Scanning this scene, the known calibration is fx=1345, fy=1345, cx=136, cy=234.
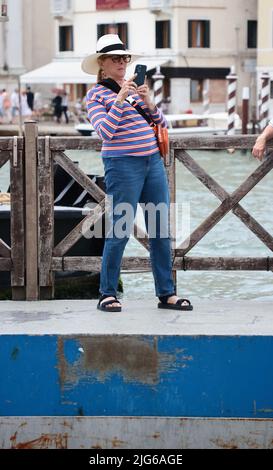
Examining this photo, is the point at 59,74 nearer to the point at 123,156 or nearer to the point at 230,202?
the point at 230,202

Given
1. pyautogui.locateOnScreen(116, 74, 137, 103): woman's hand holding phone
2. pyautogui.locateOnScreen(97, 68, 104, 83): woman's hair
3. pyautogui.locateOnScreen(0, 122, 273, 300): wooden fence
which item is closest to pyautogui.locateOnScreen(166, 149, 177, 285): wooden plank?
pyautogui.locateOnScreen(0, 122, 273, 300): wooden fence

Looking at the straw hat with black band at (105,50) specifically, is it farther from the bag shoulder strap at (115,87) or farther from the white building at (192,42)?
the white building at (192,42)

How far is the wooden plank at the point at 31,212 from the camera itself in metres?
6.61

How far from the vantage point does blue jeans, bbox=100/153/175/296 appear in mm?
6031

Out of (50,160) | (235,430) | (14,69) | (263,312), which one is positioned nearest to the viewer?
(235,430)

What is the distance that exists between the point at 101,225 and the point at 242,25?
44.9 m

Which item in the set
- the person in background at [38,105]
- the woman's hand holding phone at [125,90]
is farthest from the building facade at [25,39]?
the woman's hand holding phone at [125,90]

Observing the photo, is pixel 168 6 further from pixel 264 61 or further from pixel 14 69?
pixel 14 69

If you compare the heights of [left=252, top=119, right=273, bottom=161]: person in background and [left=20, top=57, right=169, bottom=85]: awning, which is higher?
[left=20, top=57, right=169, bottom=85]: awning

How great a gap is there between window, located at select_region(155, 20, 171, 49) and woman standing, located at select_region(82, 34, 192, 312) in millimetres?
45558

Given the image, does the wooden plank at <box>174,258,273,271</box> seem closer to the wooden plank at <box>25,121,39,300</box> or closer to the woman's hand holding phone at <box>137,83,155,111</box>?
the wooden plank at <box>25,121,39,300</box>

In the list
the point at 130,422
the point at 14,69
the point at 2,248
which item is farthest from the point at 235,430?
the point at 14,69

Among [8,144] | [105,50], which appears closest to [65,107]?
[8,144]

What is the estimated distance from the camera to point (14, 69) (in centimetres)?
5738
